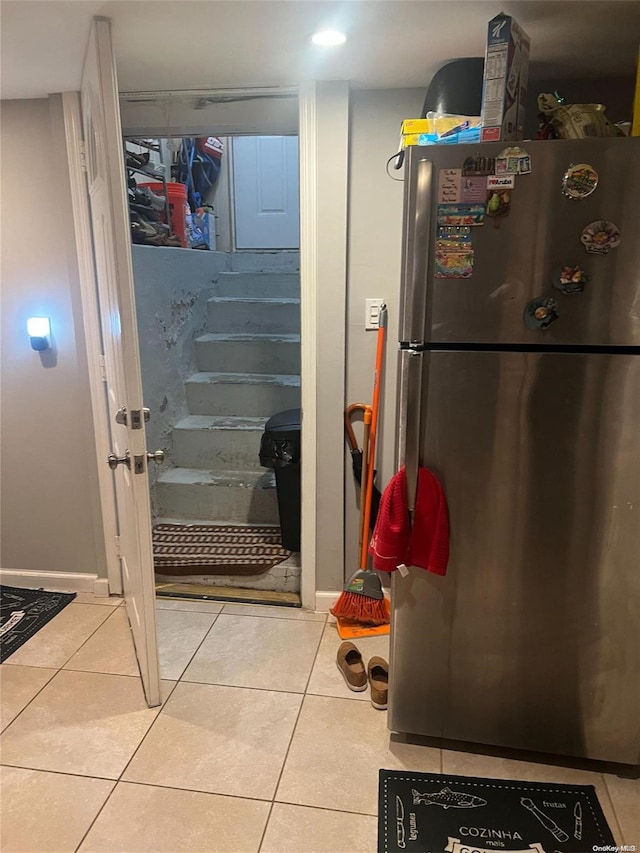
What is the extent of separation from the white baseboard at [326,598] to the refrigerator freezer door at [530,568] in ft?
2.57

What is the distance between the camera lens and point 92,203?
2.23 m

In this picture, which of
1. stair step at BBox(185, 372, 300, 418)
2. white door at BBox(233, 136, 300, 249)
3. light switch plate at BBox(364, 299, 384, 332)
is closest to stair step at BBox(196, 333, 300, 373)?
stair step at BBox(185, 372, 300, 418)

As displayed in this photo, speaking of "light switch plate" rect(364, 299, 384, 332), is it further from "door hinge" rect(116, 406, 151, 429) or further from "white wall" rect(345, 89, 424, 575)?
"door hinge" rect(116, 406, 151, 429)

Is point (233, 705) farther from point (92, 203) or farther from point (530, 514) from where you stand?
point (92, 203)

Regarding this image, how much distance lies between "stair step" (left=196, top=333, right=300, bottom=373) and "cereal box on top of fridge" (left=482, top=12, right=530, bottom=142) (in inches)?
97.4

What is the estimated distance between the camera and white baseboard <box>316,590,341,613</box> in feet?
8.54

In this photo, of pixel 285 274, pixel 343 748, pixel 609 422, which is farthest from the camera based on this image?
pixel 285 274

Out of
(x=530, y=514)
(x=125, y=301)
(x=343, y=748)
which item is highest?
(x=125, y=301)

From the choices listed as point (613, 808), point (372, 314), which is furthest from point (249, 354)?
point (613, 808)

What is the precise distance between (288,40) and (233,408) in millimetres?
2303

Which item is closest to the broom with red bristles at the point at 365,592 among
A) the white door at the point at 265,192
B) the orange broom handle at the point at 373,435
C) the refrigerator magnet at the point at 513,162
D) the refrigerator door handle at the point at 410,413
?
the orange broom handle at the point at 373,435

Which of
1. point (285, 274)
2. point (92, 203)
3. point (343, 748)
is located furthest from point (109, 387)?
point (285, 274)

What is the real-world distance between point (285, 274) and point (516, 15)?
299 centimetres

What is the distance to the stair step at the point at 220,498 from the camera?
3307 mm
